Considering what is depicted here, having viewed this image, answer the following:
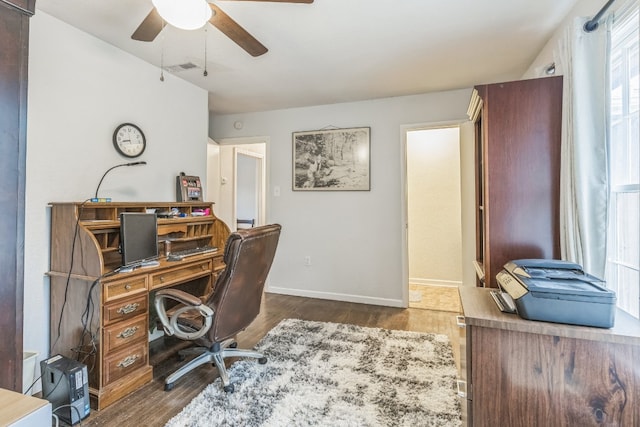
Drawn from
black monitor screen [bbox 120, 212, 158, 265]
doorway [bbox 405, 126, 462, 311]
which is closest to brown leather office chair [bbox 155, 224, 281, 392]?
black monitor screen [bbox 120, 212, 158, 265]

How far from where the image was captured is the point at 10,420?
578mm

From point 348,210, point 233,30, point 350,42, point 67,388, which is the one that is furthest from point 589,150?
point 67,388

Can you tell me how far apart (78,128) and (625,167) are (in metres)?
3.23

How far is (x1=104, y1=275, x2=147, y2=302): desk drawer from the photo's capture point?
1.83m

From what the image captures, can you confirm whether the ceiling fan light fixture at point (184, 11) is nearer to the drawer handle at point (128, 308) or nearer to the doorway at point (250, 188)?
the drawer handle at point (128, 308)

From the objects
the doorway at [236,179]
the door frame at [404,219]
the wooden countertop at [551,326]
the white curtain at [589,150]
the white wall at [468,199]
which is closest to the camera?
the wooden countertop at [551,326]

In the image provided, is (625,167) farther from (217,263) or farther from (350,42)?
(217,263)

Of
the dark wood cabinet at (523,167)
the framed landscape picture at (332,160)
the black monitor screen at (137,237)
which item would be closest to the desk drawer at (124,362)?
the black monitor screen at (137,237)

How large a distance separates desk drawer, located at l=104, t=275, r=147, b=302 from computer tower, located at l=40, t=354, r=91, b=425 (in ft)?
1.27

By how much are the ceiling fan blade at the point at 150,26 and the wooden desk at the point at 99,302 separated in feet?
3.52

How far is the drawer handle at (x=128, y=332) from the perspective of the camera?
1.92 metres

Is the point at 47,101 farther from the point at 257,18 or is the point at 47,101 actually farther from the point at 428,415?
the point at 428,415

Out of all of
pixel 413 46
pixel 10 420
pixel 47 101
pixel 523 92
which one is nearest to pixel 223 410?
pixel 10 420

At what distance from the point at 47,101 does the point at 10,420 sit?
215 cm
